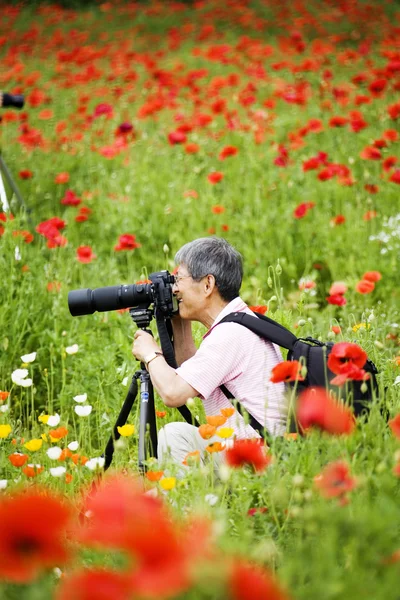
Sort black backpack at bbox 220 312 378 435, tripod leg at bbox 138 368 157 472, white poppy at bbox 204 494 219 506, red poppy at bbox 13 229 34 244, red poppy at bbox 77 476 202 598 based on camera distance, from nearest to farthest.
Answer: red poppy at bbox 77 476 202 598
white poppy at bbox 204 494 219 506
black backpack at bbox 220 312 378 435
tripod leg at bbox 138 368 157 472
red poppy at bbox 13 229 34 244

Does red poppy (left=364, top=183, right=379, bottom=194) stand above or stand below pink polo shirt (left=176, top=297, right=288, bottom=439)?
below

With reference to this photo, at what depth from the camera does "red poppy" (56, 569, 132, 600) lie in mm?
1004

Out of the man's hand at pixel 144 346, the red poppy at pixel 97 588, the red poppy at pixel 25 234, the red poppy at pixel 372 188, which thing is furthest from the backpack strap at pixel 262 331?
the red poppy at pixel 372 188

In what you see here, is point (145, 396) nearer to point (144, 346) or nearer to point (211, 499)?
→ point (144, 346)

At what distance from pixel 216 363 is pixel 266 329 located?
0.19 meters

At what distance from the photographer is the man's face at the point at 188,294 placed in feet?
8.25

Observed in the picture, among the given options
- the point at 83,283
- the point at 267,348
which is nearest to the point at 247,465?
the point at 267,348

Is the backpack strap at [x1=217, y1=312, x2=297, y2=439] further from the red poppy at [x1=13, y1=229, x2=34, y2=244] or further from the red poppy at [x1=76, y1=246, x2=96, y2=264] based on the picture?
the red poppy at [x1=13, y1=229, x2=34, y2=244]

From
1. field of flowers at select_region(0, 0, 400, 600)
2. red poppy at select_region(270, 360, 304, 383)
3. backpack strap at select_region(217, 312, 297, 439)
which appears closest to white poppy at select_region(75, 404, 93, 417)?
field of flowers at select_region(0, 0, 400, 600)

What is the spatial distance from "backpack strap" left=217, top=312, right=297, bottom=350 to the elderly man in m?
0.03

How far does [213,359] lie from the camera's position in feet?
7.55

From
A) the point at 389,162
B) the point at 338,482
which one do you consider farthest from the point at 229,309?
the point at 389,162

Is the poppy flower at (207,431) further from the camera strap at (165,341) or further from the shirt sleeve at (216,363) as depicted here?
the camera strap at (165,341)

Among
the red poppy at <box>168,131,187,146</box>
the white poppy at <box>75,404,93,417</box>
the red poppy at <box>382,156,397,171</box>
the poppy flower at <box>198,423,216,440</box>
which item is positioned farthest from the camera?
the red poppy at <box>168,131,187,146</box>
